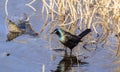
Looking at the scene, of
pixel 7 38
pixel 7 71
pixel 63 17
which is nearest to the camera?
pixel 7 71

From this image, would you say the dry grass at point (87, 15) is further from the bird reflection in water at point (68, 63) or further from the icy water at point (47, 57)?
the bird reflection in water at point (68, 63)

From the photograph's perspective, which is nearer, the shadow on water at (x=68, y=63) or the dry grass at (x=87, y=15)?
the shadow on water at (x=68, y=63)

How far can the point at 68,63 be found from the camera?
6.33 metres

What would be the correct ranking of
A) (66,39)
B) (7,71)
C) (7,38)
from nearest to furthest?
1. (7,71)
2. (66,39)
3. (7,38)

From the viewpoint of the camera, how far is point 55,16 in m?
8.20

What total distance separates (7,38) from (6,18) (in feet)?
3.35

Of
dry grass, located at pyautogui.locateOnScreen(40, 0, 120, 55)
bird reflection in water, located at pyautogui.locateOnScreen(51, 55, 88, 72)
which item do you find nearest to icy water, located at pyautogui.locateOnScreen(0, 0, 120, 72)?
bird reflection in water, located at pyautogui.locateOnScreen(51, 55, 88, 72)

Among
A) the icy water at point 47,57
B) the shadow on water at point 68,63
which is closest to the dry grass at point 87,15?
the icy water at point 47,57

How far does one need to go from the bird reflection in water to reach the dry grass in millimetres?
926

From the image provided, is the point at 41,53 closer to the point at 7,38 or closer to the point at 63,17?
the point at 7,38

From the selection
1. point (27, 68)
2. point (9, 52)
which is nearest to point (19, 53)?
point (9, 52)

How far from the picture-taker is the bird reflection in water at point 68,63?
6.05 meters

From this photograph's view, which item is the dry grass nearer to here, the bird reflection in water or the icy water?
the icy water

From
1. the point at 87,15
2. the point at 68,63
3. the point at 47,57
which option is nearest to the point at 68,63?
the point at 68,63
